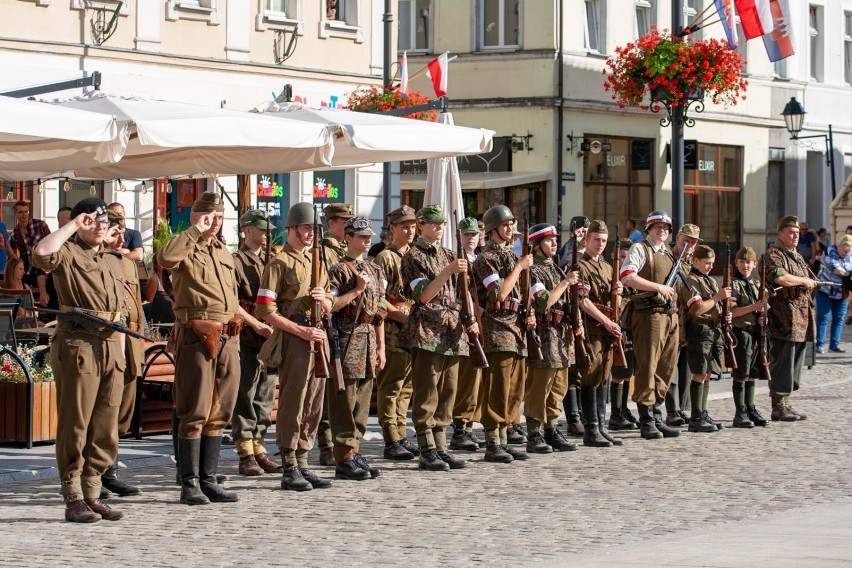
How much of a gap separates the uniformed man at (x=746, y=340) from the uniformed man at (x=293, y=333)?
205 inches

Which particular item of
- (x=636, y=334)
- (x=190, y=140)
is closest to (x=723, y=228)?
(x=636, y=334)

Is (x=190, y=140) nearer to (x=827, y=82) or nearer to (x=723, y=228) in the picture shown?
(x=723, y=228)

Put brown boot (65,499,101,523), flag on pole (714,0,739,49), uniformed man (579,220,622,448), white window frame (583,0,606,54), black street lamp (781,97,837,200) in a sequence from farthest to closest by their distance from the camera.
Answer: white window frame (583,0,606,54) < black street lamp (781,97,837,200) < flag on pole (714,0,739,49) < uniformed man (579,220,622,448) < brown boot (65,499,101,523)

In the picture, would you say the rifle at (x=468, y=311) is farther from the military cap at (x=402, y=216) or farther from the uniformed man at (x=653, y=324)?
the uniformed man at (x=653, y=324)

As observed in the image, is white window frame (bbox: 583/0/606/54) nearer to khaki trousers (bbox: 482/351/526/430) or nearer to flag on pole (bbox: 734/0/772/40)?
flag on pole (bbox: 734/0/772/40)

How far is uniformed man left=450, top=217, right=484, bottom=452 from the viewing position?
13.0 m

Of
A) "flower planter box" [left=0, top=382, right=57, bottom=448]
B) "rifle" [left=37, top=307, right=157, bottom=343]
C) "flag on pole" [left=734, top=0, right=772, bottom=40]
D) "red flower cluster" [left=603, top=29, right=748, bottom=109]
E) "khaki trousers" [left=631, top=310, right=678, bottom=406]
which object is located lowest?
"flower planter box" [left=0, top=382, right=57, bottom=448]

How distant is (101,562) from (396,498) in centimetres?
270

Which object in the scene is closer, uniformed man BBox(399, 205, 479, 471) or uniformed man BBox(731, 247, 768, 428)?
uniformed man BBox(399, 205, 479, 471)

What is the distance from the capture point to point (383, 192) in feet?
97.0

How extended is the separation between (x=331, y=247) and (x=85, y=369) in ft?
9.30

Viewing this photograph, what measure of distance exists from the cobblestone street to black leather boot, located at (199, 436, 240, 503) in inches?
4.2

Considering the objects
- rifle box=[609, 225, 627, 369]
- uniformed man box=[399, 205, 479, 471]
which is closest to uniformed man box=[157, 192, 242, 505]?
uniformed man box=[399, 205, 479, 471]

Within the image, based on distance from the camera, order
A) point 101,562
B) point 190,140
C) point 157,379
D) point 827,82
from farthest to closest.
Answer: point 827,82
point 157,379
point 190,140
point 101,562
